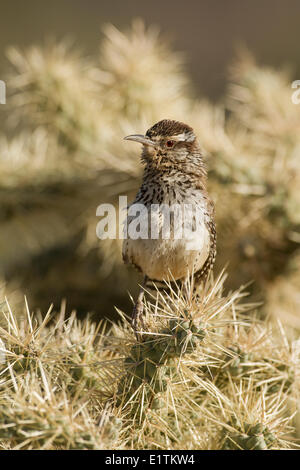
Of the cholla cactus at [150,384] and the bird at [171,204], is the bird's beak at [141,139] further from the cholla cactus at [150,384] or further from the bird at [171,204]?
the cholla cactus at [150,384]

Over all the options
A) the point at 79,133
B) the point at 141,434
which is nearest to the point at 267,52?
the point at 79,133

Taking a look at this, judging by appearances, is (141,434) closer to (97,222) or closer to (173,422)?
(173,422)

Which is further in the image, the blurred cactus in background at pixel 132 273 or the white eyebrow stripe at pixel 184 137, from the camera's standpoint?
the white eyebrow stripe at pixel 184 137

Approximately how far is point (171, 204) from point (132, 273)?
1.35 metres

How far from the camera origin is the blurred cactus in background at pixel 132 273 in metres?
1.58

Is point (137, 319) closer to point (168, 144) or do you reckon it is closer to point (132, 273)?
point (168, 144)

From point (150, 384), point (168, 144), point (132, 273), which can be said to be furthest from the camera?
point (132, 273)

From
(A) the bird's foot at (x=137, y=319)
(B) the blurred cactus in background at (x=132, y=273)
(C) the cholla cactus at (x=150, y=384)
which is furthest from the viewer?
(A) the bird's foot at (x=137, y=319)

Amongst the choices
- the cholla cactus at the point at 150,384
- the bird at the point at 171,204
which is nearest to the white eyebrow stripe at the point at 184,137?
the bird at the point at 171,204

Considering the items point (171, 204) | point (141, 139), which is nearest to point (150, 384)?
point (171, 204)

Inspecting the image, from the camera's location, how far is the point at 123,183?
2586 millimetres

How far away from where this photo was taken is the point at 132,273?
10.3ft

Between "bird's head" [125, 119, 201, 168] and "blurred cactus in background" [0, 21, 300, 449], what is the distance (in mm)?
385

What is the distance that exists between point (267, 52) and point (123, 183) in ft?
16.6
